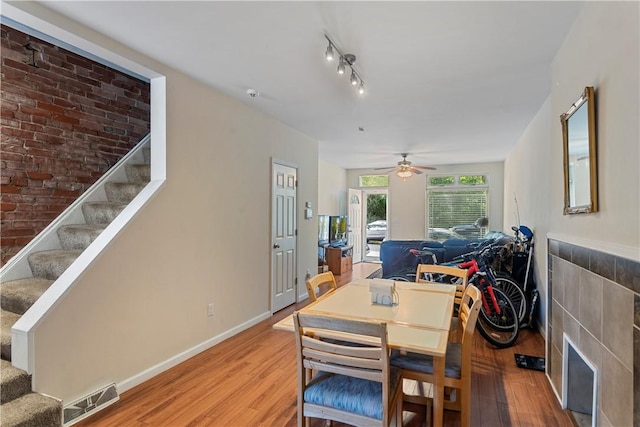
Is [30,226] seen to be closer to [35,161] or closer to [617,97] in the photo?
[35,161]

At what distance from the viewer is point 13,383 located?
1920 millimetres

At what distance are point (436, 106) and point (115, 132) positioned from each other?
3.58 meters

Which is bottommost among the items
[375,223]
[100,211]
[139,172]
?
[375,223]

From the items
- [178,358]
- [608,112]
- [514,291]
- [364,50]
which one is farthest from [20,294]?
[514,291]

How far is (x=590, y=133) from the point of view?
1.82m

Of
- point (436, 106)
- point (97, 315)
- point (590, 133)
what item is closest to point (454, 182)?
point (436, 106)

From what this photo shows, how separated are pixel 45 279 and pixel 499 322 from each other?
4.31 metres

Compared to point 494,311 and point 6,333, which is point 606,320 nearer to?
point 494,311

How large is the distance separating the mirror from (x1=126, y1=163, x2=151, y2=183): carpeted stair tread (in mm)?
3718

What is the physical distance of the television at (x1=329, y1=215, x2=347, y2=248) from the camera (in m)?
7.39

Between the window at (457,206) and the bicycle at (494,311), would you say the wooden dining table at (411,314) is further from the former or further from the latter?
the window at (457,206)

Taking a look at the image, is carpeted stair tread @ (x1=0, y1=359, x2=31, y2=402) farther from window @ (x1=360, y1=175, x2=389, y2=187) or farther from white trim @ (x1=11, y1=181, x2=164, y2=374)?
window @ (x1=360, y1=175, x2=389, y2=187)

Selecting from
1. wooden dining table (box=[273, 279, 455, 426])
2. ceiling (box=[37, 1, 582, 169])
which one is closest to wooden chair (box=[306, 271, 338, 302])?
wooden dining table (box=[273, 279, 455, 426])

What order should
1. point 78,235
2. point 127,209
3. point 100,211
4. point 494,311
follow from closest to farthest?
point 127,209
point 78,235
point 100,211
point 494,311
